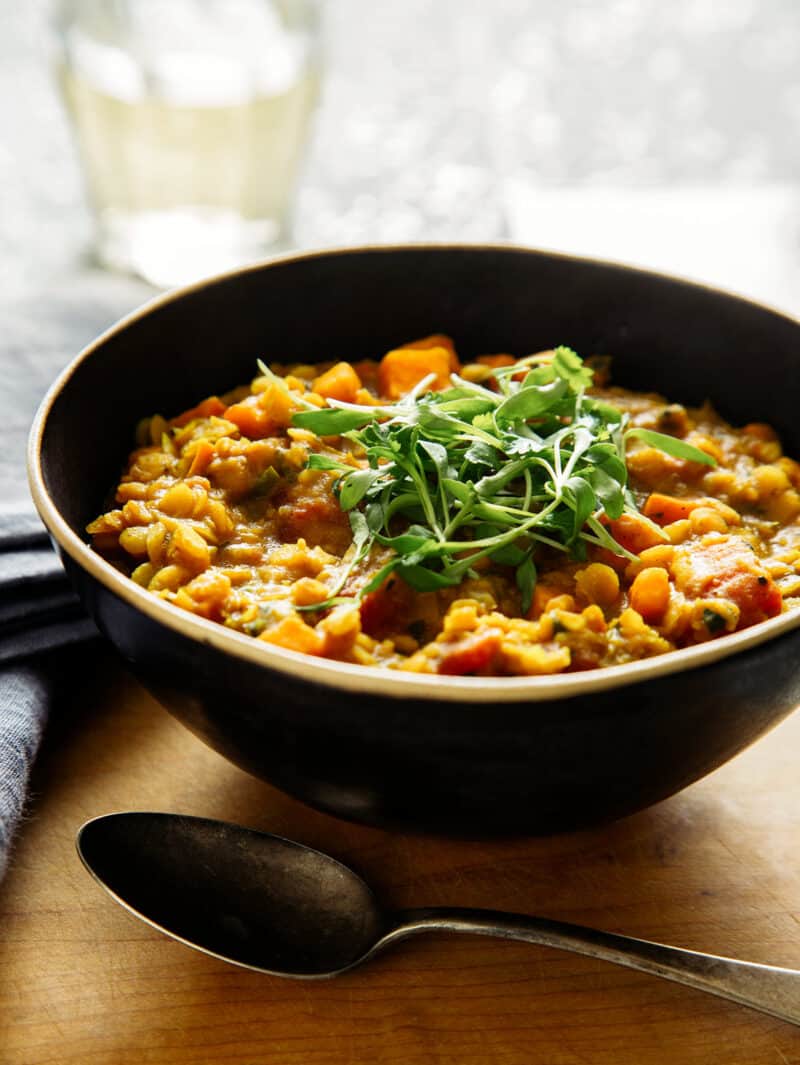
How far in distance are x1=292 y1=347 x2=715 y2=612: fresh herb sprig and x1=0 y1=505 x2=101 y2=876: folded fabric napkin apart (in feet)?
2.53

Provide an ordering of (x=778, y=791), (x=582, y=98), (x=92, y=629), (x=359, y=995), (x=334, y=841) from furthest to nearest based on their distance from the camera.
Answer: (x=582, y=98) < (x=92, y=629) < (x=778, y=791) < (x=334, y=841) < (x=359, y=995)

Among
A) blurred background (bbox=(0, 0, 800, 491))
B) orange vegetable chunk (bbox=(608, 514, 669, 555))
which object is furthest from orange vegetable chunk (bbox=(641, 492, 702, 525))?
blurred background (bbox=(0, 0, 800, 491))

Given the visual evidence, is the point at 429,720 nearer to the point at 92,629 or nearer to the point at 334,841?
the point at 334,841

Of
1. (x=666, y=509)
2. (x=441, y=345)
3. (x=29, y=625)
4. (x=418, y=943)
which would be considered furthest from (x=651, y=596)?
(x=29, y=625)

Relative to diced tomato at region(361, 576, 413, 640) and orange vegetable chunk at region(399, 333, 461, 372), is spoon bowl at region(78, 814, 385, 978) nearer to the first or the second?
diced tomato at region(361, 576, 413, 640)

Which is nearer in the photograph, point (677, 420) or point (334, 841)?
point (334, 841)

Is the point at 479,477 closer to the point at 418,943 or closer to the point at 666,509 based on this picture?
the point at 666,509

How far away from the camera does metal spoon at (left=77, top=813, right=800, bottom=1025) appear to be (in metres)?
2.38

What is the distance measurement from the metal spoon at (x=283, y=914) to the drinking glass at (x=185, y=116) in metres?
2.99

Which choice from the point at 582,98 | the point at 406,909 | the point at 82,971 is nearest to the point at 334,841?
the point at 406,909

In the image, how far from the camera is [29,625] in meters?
3.12

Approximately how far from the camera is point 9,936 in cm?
253

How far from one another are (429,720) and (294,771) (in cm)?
41

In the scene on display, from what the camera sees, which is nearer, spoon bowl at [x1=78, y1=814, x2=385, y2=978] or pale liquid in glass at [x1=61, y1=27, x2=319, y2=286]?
spoon bowl at [x1=78, y1=814, x2=385, y2=978]
